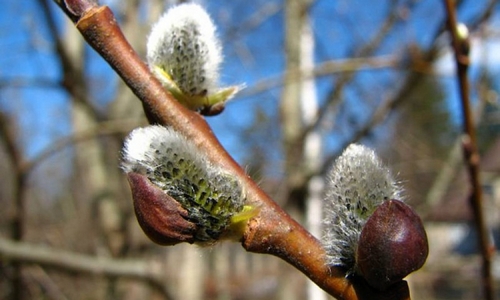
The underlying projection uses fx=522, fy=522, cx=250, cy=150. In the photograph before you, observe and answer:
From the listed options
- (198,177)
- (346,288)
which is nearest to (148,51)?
(198,177)

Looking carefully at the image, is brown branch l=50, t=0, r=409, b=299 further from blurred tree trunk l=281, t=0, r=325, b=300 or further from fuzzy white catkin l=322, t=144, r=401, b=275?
blurred tree trunk l=281, t=0, r=325, b=300

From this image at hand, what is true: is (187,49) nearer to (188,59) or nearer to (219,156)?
(188,59)

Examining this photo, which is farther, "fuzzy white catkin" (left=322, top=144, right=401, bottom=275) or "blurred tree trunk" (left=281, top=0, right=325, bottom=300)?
"blurred tree trunk" (left=281, top=0, right=325, bottom=300)

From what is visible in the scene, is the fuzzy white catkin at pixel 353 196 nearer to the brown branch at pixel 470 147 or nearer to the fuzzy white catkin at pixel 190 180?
the fuzzy white catkin at pixel 190 180

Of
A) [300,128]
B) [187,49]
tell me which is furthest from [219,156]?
[300,128]

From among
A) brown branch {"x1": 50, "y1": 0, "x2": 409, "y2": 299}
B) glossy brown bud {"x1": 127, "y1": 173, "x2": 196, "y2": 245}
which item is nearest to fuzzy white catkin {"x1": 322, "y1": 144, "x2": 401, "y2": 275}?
brown branch {"x1": 50, "y1": 0, "x2": 409, "y2": 299}

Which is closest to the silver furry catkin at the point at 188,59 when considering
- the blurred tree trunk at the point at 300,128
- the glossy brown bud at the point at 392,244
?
the glossy brown bud at the point at 392,244
